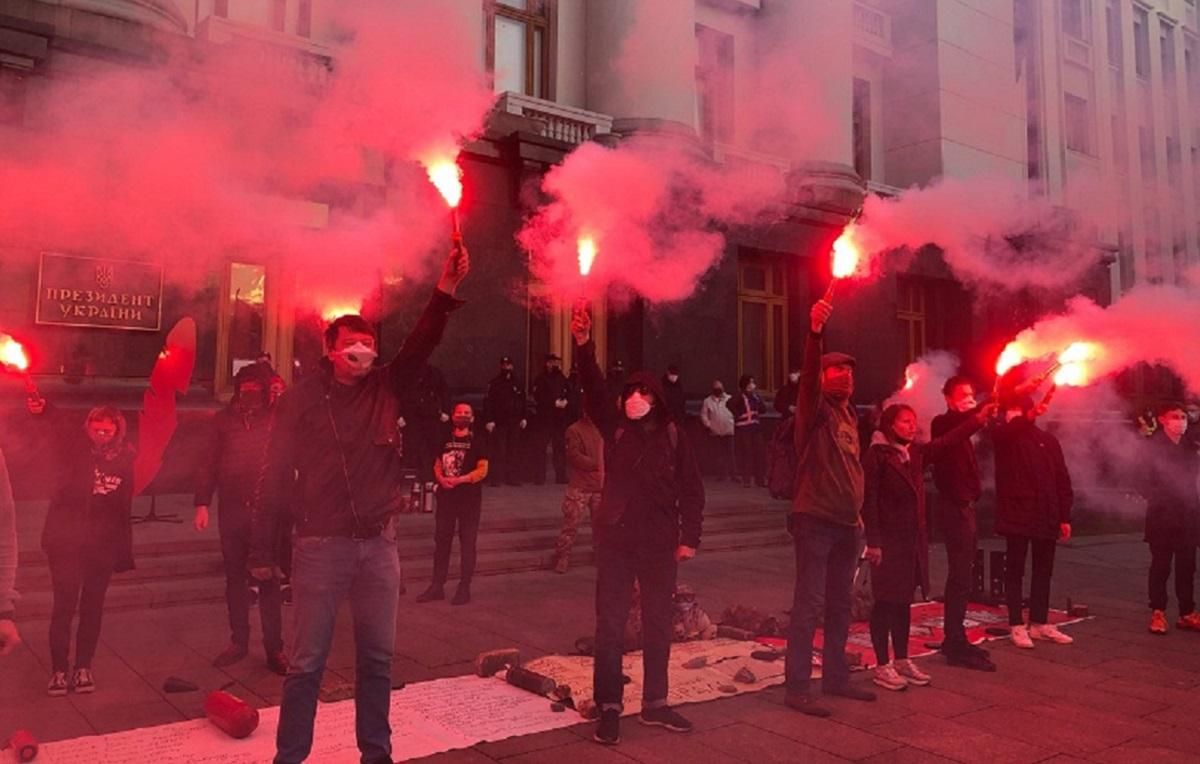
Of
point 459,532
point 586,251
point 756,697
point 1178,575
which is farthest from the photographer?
point 459,532

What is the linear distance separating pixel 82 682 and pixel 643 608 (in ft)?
11.0

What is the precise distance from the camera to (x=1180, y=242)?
24.8m

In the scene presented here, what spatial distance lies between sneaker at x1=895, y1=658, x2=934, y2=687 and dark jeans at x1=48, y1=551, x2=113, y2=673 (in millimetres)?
5020

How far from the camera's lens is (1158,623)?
24.4ft

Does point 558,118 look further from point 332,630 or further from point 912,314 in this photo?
point 332,630

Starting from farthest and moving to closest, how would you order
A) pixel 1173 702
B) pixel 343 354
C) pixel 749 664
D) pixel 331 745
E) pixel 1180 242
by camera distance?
pixel 1180 242
pixel 749 664
pixel 1173 702
pixel 331 745
pixel 343 354

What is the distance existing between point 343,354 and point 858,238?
3674mm

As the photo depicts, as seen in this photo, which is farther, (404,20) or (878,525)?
(404,20)

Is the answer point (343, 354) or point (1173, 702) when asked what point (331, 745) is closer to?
point (343, 354)

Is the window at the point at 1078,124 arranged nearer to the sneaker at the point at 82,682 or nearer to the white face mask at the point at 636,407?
the white face mask at the point at 636,407

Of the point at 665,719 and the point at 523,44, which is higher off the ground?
the point at 523,44

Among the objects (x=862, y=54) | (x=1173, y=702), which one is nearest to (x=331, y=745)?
(x=1173, y=702)

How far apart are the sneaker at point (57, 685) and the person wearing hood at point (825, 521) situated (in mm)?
4235

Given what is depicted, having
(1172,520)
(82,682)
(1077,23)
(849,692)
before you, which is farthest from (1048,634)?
(1077,23)
